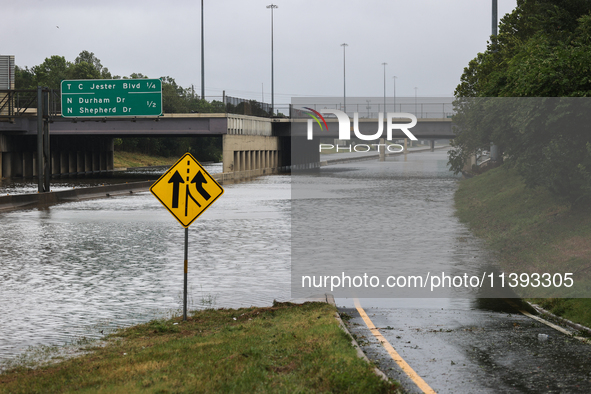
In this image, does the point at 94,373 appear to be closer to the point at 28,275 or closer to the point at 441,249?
the point at 28,275

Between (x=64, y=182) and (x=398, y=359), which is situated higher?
(x=64, y=182)

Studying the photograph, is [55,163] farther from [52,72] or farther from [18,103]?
[52,72]

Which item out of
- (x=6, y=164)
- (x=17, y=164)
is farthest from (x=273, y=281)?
(x=17, y=164)

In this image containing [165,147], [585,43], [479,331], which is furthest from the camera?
[165,147]

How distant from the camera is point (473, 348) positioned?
34.2 feet

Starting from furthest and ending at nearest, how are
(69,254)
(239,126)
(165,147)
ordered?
(165,147) < (239,126) < (69,254)

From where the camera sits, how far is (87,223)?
30.2m

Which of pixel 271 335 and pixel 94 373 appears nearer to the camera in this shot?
pixel 94 373

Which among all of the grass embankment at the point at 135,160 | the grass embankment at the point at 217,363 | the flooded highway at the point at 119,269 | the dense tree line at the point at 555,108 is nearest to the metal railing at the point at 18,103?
the flooded highway at the point at 119,269

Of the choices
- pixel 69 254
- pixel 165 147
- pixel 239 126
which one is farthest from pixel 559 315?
pixel 165 147

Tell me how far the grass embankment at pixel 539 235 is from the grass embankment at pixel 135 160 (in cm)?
7941

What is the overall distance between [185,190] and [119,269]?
20.3 ft

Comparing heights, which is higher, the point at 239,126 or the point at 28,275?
the point at 239,126

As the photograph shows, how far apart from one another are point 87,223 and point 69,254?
9.24m
